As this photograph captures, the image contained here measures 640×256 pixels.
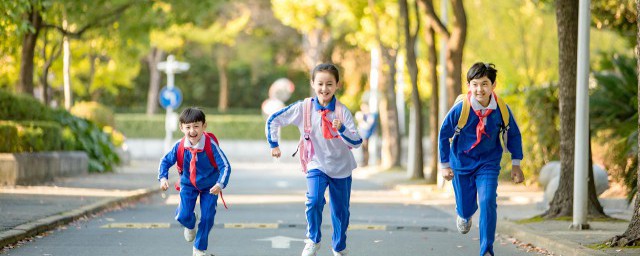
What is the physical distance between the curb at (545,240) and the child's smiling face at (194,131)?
3542mm

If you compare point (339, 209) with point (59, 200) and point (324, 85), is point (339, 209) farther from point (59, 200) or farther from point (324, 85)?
point (59, 200)

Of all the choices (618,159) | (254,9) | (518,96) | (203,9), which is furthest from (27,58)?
(254,9)

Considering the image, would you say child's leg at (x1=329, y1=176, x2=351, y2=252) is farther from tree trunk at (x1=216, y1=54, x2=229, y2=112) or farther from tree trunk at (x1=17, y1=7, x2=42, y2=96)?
tree trunk at (x1=216, y1=54, x2=229, y2=112)

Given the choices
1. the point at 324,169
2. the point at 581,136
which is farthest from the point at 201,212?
the point at 581,136

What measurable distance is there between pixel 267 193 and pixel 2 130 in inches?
223

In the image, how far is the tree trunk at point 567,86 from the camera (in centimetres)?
1642

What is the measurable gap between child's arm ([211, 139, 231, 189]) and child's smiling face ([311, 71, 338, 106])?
3.34ft

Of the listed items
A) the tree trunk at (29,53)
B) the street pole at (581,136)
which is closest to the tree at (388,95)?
the tree trunk at (29,53)

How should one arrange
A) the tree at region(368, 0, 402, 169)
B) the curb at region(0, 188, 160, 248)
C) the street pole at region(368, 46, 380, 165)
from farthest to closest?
the street pole at region(368, 46, 380, 165) < the tree at region(368, 0, 402, 169) < the curb at region(0, 188, 160, 248)

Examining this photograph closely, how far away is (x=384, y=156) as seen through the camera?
41.7 m

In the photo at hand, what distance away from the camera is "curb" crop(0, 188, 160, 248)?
13.3m

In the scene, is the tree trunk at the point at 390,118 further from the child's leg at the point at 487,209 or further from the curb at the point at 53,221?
the child's leg at the point at 487,209

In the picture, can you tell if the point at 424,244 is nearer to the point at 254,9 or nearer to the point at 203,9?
the point at 203,9

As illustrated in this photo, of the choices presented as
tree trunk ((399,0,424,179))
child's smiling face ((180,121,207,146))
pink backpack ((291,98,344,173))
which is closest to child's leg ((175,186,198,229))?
child's smiling face ((180,121,207,146))
